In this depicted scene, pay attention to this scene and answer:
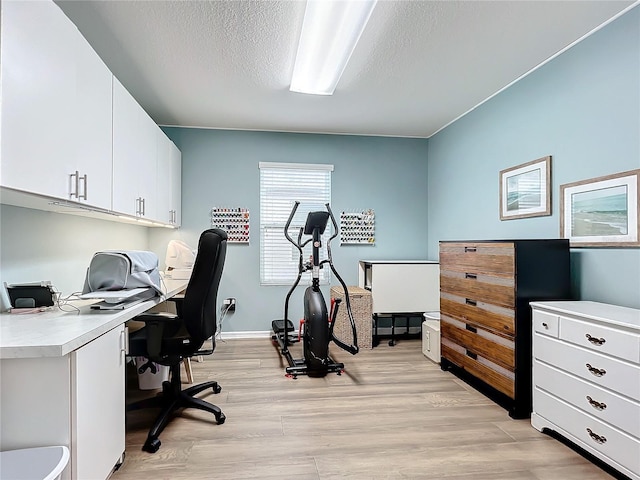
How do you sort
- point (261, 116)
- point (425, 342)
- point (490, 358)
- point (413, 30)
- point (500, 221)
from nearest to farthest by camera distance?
point (413, 30) < point (490, 358) < point (500, 221) < point (425, 342) < point (261, 116)

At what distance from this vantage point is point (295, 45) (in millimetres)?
2471

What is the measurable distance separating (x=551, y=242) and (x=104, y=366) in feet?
8.90

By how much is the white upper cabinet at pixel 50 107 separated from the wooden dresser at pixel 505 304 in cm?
263

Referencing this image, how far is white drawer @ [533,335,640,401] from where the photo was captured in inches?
64.9

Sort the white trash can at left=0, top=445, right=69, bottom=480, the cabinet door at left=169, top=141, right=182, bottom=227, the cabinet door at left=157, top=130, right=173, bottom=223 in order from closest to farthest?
the white trash can at left=0, top=445, right=69, bottom=480, the cabinet door at left=157, top=130, right=173, bottom=223, the cabinet door at left=169, top=141, right=182, bottom=227

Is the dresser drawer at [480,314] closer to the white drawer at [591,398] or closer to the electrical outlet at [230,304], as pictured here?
the white drawer at [591,398]

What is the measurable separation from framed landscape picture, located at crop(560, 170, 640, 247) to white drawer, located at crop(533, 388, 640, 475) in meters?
1.03

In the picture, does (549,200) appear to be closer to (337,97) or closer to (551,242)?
(551,242)

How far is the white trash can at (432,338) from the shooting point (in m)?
3.41

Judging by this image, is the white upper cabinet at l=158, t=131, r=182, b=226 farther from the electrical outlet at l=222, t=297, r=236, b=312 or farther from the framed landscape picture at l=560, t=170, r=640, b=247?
the framed landscape picture at l=560, t=170, r=640, b=247

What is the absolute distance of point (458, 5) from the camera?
2059mm

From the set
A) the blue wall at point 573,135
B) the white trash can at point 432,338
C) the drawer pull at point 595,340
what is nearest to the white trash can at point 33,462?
the drawer pull at point 595,340

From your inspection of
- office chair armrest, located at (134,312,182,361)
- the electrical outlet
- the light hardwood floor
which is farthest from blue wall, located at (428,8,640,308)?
the electrical outlet

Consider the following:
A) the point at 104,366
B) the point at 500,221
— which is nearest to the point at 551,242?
the point at 500,221
